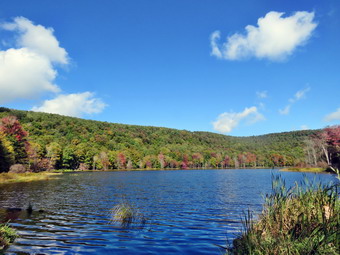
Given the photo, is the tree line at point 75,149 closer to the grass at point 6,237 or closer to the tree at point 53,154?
the tree at point 53,154

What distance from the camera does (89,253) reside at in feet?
42.8

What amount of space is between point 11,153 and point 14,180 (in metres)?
14.7

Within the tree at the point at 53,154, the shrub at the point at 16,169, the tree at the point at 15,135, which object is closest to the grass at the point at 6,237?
the shrub at the point at 16,169

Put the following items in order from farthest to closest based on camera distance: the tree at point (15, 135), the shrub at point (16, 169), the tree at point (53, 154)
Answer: the tree at point (53, 154)
the tree at point (15, 135)
the shrub at point (16, 169)

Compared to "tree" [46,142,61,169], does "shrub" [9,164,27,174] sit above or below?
below

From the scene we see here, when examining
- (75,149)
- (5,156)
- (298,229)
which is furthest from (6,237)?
(75,149)

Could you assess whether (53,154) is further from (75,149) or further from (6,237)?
(6,237)

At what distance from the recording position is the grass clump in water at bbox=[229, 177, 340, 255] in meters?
8.36

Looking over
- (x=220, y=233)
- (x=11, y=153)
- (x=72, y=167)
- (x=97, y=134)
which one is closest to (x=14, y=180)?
(x=11, y=153)

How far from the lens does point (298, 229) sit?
10.9 m

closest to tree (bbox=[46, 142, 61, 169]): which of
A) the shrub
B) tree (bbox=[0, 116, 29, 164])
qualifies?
tree (bbox=[0, 116, 29, 164])

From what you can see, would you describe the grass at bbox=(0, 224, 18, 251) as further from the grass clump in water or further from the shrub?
the shrub

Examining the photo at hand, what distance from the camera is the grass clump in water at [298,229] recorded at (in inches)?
329

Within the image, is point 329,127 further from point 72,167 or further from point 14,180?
point 72,167
